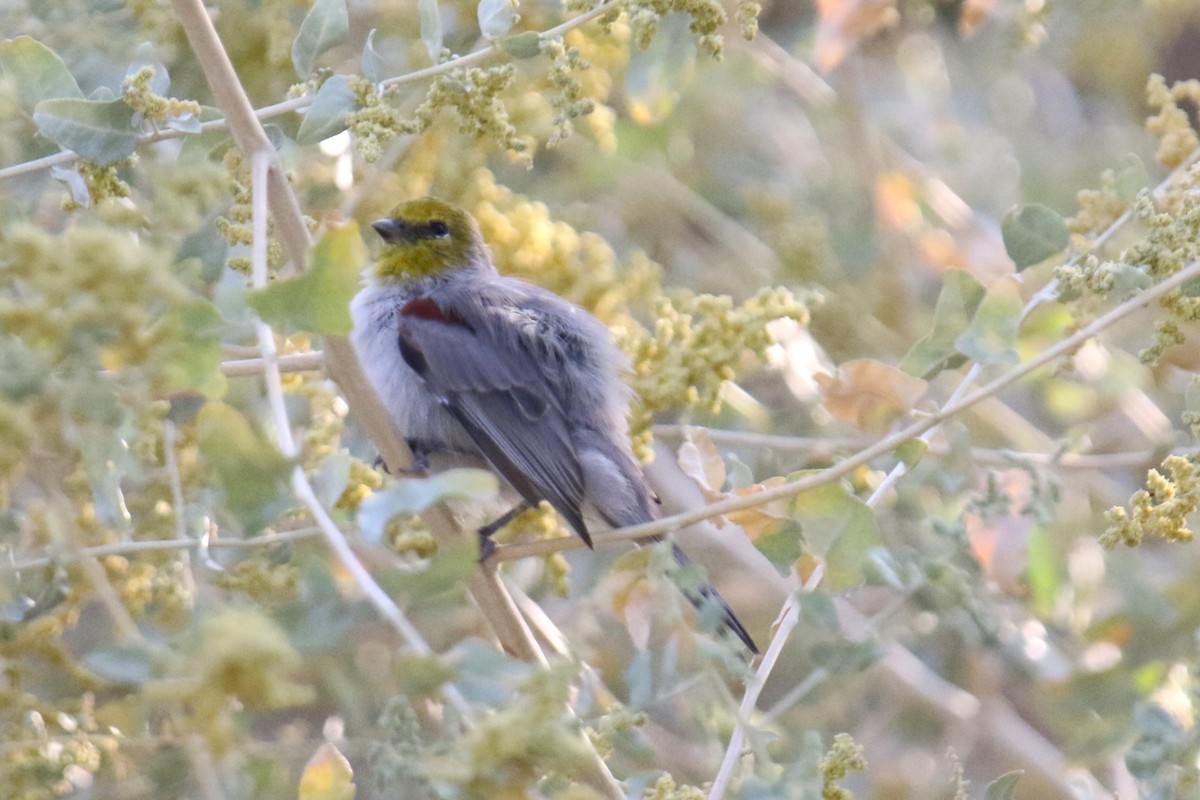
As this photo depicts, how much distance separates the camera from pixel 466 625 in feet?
12.0

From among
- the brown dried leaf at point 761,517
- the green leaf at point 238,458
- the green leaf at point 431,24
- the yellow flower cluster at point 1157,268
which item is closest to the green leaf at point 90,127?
the green leaf at point 431,24

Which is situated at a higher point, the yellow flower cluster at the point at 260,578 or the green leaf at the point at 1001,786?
the green leaf at the point at 1001,786

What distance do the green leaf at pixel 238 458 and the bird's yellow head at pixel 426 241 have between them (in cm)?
186

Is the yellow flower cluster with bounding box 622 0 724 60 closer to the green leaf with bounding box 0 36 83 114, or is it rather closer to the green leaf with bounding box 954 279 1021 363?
the green leaf with bounding box 954 279 1021 363

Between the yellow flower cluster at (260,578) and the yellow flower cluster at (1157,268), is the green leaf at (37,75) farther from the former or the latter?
the yellow flower cluster at (1157,268)

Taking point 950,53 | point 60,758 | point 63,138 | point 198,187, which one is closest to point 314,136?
point 198,187

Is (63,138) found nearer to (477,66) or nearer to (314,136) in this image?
(314,136)

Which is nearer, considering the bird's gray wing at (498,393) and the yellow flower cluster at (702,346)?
the yellow flower cluster at (702,346)

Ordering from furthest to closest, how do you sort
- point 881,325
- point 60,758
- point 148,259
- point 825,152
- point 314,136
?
point 825,152, point 881,325, point 314,136, point 60,758, point 148,259

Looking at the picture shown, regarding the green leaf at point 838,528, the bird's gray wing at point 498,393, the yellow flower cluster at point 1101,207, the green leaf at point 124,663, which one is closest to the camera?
the green leaf at point 124,663

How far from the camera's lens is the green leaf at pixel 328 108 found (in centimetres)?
214

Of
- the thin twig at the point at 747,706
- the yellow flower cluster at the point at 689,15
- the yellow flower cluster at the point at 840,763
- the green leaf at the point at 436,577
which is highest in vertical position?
the yellow flower cluster at the point at 689,15

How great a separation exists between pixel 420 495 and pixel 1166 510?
1.06 metres

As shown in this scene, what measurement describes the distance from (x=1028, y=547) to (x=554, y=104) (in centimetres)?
176
